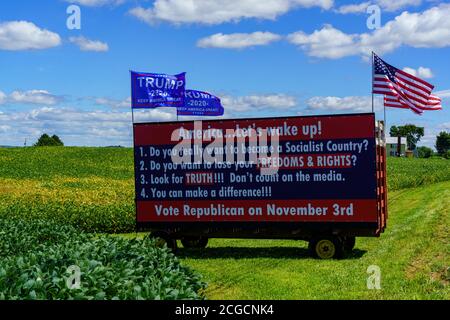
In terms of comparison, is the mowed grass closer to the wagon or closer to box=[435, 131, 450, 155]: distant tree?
the wagon

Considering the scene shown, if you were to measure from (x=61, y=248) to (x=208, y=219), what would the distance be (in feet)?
22.2

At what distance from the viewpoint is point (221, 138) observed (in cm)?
1664

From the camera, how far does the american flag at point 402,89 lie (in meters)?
23.4

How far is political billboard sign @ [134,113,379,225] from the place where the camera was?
1575 centimetres

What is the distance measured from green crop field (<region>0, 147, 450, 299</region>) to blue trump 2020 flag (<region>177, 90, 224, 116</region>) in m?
6.52

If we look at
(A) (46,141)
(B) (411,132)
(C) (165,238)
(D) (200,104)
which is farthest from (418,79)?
(B) (411,132)

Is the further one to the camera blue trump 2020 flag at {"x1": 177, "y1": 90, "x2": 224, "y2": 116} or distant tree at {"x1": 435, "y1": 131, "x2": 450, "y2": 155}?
distant tree at {"x1": 435, "y1": 131, "x2": 450, "y2": 155}

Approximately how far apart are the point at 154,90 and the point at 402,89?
37.0 ft

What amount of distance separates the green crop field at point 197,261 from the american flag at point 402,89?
171 inches

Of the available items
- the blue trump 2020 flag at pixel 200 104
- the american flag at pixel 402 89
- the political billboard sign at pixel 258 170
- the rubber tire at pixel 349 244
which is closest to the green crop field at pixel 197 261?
the rubber tire at pixel 349 244

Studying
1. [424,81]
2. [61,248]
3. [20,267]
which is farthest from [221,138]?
[424,81]

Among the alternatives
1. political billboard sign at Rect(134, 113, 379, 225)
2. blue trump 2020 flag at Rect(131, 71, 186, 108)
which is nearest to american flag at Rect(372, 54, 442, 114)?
political billboard sign at Rect(134, 113, 379, 225)

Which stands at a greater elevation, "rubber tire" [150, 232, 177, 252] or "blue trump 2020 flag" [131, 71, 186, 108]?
"blue trump 2020 flag" [131, 71, 186, 108]
